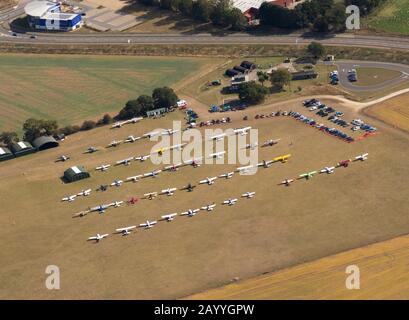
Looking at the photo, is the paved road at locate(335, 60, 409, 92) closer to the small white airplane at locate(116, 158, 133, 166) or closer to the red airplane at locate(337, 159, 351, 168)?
the red airplane at locate(337, 159, 351, 168)

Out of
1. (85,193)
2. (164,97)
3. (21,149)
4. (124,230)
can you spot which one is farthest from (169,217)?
(164,97)

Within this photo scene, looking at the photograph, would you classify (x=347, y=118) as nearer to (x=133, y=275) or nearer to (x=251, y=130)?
(x=251, y=130)

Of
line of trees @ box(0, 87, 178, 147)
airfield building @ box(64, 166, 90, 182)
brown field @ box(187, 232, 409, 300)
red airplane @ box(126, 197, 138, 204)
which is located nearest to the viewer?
brown field @ box(187, 232, 409, 300)

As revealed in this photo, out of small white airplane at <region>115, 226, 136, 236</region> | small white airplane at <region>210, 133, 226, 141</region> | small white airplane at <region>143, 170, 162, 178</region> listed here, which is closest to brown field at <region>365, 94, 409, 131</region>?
small white airplane at <region>210, 133, 226, 141</region>

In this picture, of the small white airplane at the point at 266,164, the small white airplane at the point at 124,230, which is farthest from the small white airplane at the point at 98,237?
the small white airplane at the point at 266,164

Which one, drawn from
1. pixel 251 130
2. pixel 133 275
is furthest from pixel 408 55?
pixel 133 275
